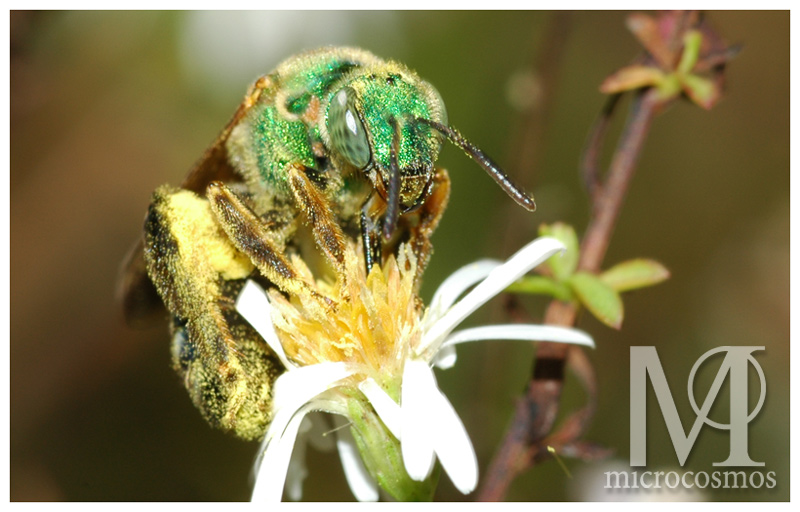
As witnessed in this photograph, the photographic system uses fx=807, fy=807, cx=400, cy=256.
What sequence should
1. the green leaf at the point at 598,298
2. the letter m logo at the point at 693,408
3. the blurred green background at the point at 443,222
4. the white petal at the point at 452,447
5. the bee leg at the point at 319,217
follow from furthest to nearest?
1. the blurred green background at the point at 443,222
2. the letter m logo at the point at 693,408
3. the green leaf at the point at 598,298
4. the bee leg at the point at 319,217
5. the white petal at the point at 452,447

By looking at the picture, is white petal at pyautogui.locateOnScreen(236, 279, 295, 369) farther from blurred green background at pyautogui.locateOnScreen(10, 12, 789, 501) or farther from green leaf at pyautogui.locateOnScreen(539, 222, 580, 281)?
blurred green background at pyautogui.locateOnScreen(10, 12, 789, 501)

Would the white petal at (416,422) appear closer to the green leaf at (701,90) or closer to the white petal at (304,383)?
the white petal at (304,383)

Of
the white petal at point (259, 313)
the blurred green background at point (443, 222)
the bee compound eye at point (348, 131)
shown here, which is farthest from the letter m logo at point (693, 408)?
the bee compound eye at point (348, 131)

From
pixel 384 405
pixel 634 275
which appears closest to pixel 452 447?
pixel 384 405

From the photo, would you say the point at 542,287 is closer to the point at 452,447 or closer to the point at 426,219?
the point at 426,219

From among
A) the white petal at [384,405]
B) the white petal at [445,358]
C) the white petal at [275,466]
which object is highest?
the white petal at [445,358]

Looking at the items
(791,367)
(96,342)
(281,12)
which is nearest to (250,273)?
(96,342)

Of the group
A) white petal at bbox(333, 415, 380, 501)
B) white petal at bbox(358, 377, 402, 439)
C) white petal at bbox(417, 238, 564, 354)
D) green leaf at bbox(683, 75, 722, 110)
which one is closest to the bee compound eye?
white petal at bbox(417, 238, 564, 354)
